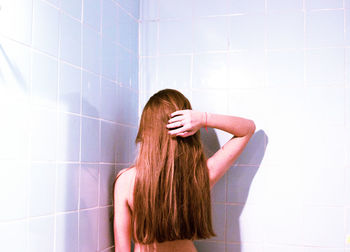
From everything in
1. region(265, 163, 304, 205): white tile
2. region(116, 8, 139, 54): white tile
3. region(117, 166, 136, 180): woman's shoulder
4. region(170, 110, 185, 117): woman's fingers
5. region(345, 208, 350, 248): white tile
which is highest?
region(116, 8, 139, 54): white tile

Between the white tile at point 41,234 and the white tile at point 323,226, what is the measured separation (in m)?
1.14

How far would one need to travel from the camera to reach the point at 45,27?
1125 millimetres

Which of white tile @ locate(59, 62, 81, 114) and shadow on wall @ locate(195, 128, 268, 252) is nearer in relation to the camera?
white tile @ locate(59, 62, 81, 114)

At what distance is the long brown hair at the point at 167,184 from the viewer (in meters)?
1.38

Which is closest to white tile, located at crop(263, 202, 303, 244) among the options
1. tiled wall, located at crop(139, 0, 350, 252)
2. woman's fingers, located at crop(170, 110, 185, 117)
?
tiled wall, located at crop(139, 0, 350, 252)

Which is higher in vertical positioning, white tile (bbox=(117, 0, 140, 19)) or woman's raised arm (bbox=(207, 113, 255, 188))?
white tile (bbox=(117, 0, 140, 19))

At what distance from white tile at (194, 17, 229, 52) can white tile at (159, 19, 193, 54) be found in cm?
4

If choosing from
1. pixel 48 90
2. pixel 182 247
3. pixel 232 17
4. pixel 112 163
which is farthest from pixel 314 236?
pixel 48 90

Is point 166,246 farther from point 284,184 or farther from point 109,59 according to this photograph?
point 109,59

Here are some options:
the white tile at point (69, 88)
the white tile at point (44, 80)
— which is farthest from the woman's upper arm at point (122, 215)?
the white tile at point (44, 80)

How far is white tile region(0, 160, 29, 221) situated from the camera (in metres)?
0.95

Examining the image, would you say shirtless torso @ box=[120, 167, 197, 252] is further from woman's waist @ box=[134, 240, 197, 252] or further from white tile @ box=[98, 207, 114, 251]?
white tile @ box=[98, 207, 114, 251]

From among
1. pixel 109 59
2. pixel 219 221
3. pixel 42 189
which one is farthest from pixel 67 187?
pixel 219 221

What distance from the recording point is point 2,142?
950 millimetres
